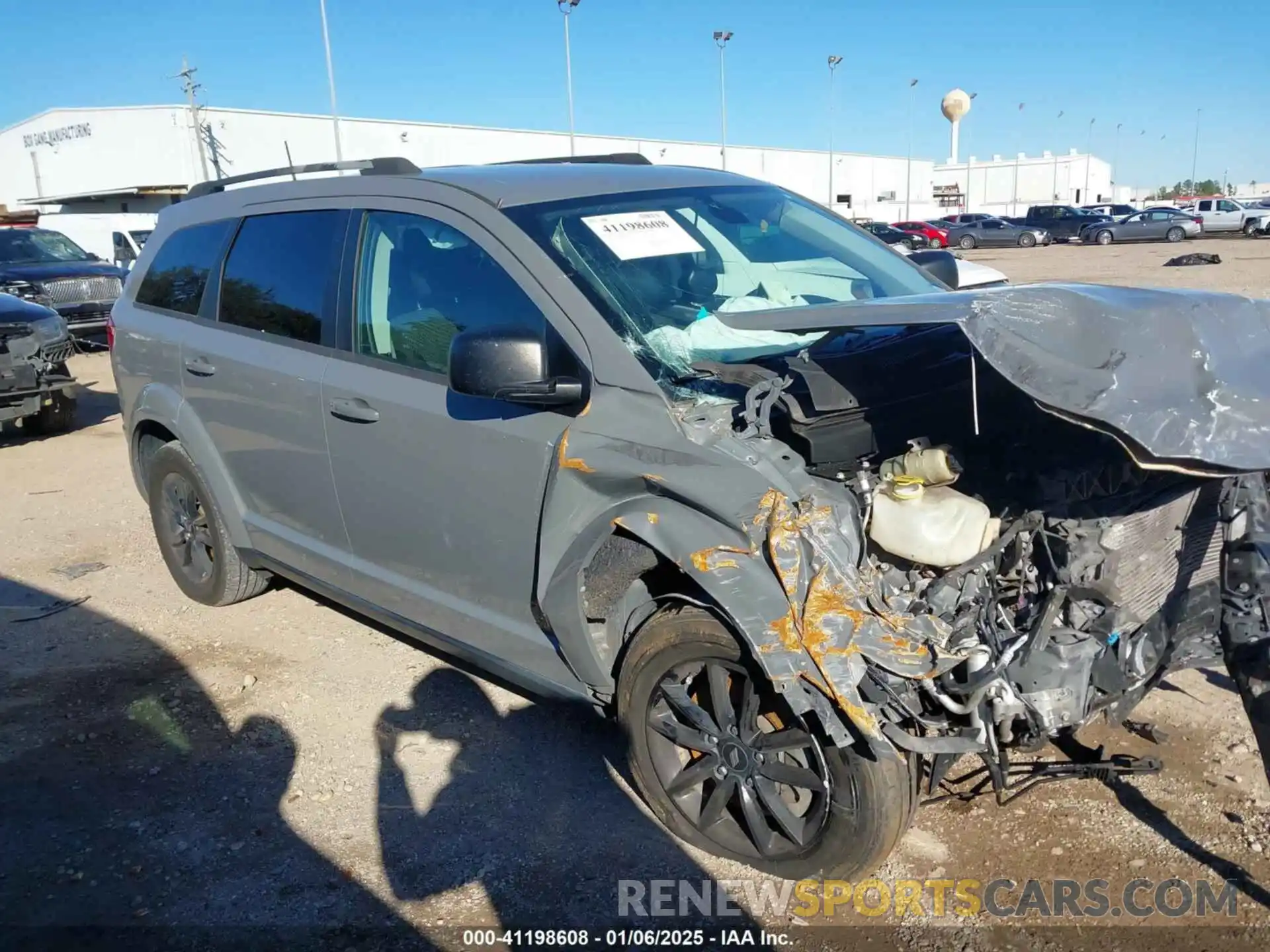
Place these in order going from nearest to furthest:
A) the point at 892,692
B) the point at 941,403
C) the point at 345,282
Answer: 1. the point at 892,692
2. the point at 941,403
3. the point at 345,282

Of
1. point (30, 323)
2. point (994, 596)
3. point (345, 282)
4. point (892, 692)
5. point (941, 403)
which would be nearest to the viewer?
point (892, 692)

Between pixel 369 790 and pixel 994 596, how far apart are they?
2173mm

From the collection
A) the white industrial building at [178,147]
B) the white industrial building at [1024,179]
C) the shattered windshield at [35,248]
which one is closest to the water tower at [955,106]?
the white industrial building at [1024,179]

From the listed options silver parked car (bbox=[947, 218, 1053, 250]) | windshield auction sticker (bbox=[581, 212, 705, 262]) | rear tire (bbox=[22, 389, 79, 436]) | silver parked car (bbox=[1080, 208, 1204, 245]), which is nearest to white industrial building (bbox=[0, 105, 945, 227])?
silver parked car (bbox=[947, 218, 1053, 250])

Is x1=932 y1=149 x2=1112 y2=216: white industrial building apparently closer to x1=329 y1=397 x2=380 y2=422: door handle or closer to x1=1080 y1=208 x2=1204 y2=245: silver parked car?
x1=1080 y1=208 x2=1204 y2=245: silver parked car

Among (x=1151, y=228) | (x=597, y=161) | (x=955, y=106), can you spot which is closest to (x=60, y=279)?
(x=597, y=161)

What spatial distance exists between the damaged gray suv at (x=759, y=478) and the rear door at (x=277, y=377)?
0.09ft

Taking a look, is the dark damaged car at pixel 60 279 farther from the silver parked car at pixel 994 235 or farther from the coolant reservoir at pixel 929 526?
the silver parked car at pixel 994 235

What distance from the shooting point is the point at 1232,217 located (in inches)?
1526

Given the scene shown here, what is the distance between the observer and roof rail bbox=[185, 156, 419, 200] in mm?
3834

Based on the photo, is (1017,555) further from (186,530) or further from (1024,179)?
(1024,179)

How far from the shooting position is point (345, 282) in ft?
12.0

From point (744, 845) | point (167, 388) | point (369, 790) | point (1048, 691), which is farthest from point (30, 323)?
point (1048, 691)

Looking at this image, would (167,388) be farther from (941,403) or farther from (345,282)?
(941,403)
